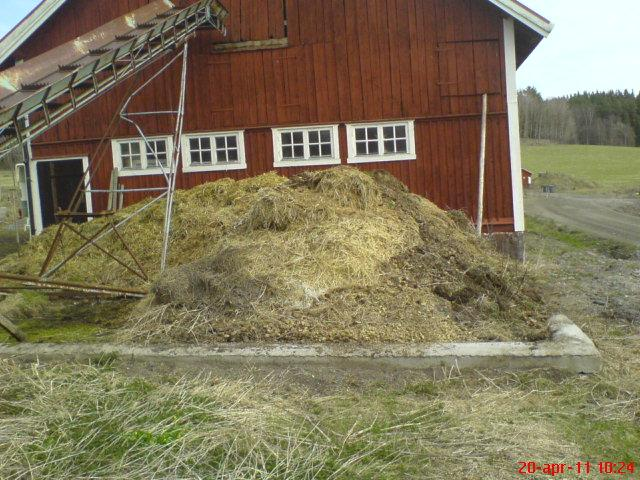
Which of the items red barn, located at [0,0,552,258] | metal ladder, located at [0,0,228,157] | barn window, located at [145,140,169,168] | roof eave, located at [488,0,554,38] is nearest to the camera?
metal ladder, located at [0,0,228,157]

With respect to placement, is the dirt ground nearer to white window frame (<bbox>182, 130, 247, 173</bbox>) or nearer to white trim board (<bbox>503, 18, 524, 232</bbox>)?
white trim board (<bbox>503, 18, 524, 232</bbox>)

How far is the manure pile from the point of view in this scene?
636cm

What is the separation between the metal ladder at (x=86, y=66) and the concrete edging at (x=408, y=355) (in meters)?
2.59

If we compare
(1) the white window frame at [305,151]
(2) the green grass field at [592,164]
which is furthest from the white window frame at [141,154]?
(2) the green grass field at [592,164]

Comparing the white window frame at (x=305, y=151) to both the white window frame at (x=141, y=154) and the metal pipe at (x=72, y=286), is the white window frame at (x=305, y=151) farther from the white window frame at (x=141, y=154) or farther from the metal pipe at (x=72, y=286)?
the metal pipe at (x=72, y=286)

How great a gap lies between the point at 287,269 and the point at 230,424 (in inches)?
126

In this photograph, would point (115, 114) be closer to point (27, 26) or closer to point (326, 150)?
point (326, 150)

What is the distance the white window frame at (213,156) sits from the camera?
42.0ft

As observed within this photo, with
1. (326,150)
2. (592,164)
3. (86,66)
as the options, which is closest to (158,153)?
(326,150)

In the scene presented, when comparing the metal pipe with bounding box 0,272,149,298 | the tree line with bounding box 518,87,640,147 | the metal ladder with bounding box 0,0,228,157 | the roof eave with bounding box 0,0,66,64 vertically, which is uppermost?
the tree line with bounding box 518,87,640,147

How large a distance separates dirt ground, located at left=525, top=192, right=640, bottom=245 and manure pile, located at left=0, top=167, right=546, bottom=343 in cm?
1062

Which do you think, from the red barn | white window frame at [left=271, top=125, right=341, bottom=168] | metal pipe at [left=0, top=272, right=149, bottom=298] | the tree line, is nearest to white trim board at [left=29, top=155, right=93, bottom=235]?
the red barn

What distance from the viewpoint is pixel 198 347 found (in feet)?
19.5

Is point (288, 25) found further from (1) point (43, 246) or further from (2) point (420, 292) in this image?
(2) point (420, 292)
